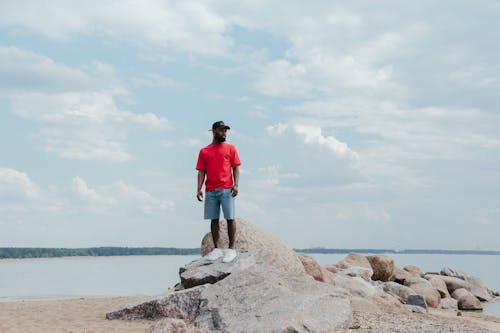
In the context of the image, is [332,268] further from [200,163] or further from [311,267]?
[200,163]

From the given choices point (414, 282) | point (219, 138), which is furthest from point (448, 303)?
point (219, 138)

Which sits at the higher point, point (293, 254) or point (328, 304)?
point (293, 254)

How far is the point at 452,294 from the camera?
2589cm

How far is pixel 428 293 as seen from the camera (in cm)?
2262

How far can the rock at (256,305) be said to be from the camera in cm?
1033

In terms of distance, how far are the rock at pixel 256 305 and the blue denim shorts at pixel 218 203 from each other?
114cm

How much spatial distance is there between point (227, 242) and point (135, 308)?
291 cm

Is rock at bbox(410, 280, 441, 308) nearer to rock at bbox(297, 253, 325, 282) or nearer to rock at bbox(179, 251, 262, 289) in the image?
rock at bbox(297, 253, 325, 282)

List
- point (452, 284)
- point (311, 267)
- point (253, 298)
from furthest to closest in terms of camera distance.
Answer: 1. point (452, 284)
2. point (311, 267)
3. point (253, 298)

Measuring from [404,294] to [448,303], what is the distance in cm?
393

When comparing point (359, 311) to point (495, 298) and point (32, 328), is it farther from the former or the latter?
point (495, 298)

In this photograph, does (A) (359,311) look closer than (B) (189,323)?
No

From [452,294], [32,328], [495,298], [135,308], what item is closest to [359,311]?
[135,308]

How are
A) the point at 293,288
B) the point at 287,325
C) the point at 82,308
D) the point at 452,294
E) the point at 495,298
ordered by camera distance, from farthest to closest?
the point at 495,298
the point at 452,294
the point at 82,308
the point at 293,288
the point at 287,325
